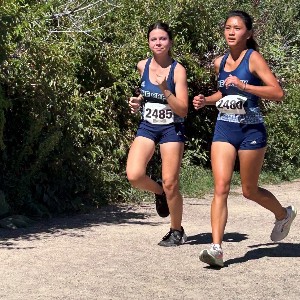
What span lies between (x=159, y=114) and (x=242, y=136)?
0.89 m

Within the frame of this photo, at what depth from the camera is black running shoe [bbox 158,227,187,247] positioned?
323 inches

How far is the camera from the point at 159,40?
8.12 meters

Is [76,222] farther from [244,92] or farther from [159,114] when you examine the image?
[244,92]

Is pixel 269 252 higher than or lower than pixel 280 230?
lower

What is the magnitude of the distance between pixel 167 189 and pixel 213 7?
5961mm

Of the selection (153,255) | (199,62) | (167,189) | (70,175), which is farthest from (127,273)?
(199,62)

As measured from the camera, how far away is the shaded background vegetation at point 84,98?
9766 mm

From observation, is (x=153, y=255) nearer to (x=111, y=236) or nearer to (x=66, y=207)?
(x=111, y=236)

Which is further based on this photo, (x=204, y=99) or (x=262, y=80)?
(x=204, y=99)

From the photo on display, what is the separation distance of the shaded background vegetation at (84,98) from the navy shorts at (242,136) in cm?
235

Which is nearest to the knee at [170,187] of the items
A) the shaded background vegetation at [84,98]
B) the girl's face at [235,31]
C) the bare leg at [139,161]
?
the bare leg at [139,161]

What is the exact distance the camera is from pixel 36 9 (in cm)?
988

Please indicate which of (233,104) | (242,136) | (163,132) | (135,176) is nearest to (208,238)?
(135,176)

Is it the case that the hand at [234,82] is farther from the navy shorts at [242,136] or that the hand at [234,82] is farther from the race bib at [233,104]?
the navy shorts at [242,136]
